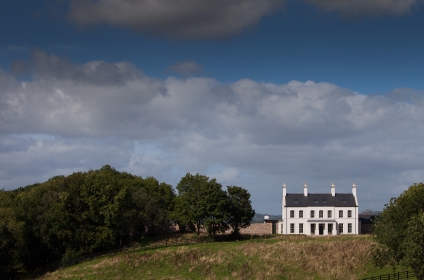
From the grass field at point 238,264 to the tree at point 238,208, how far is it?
1239 centimetres

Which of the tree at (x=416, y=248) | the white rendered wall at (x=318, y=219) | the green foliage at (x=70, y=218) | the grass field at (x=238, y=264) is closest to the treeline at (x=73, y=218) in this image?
the green foliage at (x=70, y=218)

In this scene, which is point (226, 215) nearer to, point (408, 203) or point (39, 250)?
point (39, 250)

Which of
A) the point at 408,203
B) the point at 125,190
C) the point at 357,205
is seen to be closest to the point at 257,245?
the point at 125,190

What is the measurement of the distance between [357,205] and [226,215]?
24944 mm

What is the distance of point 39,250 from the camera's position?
5250 centimetres

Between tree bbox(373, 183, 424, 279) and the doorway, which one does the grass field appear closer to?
tree bbox(373, 183, 424, 279)

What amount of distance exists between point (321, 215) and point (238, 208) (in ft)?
60.6

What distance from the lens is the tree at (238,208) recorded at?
64.2m

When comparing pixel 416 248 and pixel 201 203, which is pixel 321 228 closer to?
pixel 201 203

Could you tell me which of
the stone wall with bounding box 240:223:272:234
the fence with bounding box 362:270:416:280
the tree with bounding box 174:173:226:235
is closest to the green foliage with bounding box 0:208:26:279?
the tree with bounding box 174:173:226:235

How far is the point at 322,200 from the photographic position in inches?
3066

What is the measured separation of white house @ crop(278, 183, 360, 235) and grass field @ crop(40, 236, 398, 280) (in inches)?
955

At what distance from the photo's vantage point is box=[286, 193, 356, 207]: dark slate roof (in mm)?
76812

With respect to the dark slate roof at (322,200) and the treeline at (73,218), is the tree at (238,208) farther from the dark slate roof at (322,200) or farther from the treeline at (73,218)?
the dark slate roof at (322,200)
